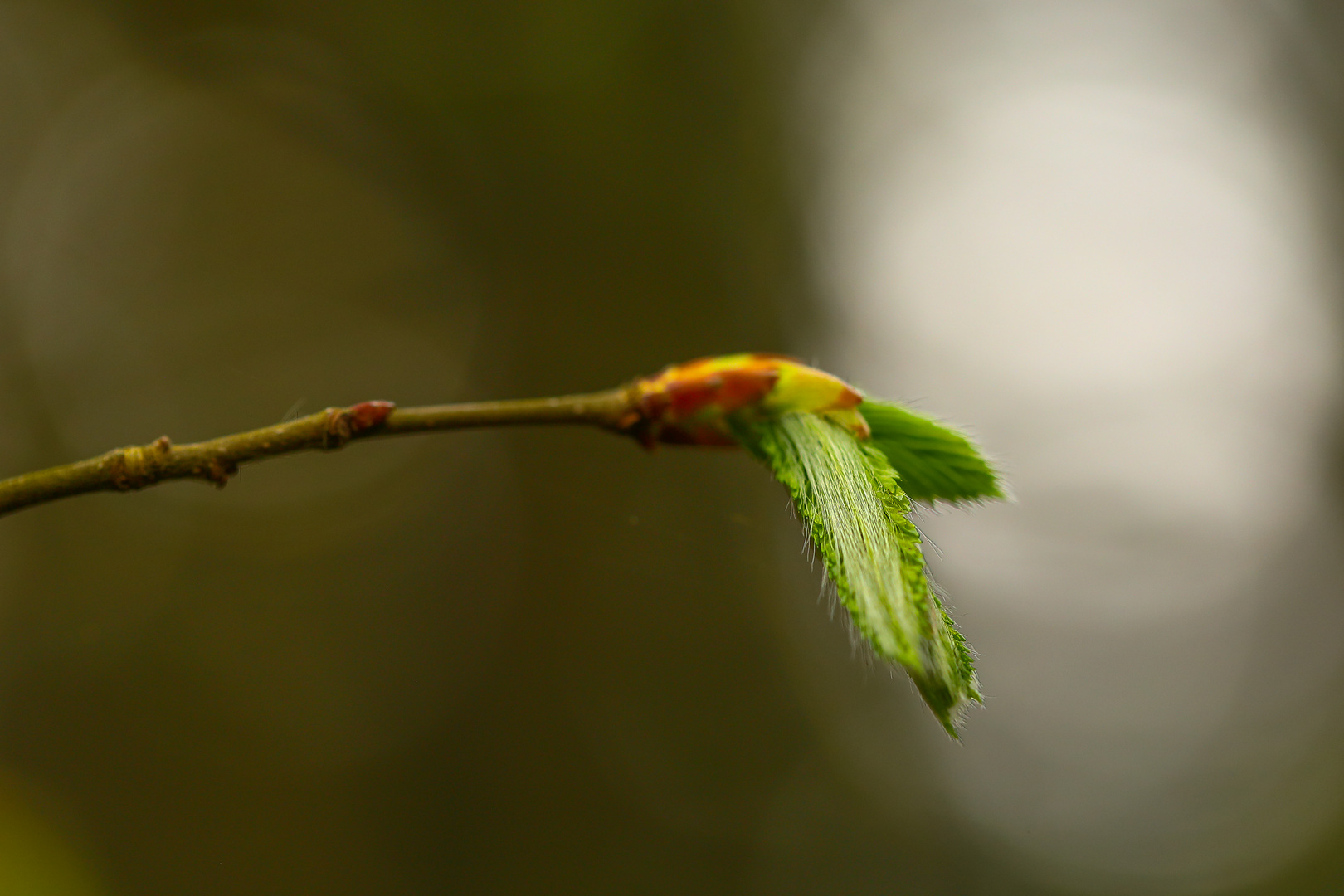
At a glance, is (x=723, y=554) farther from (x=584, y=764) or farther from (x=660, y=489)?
(x=584, y=764)

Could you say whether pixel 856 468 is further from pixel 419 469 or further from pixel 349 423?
pixel 419 469

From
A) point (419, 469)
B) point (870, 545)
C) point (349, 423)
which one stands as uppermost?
point (419, 469)

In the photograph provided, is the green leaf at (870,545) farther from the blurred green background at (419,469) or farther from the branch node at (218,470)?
the blurred green background at (419,469)

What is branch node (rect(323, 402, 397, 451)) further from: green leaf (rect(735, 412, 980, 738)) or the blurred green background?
the blurred green background

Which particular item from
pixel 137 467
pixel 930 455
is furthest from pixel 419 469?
pixel 930 455

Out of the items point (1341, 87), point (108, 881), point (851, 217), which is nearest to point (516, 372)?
point (851, 217)

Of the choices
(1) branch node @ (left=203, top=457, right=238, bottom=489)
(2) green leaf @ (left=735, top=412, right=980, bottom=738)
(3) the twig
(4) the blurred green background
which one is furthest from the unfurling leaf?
(4) the blurred green background

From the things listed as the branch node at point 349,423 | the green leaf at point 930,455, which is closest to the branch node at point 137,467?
the branch node at point 349,423
